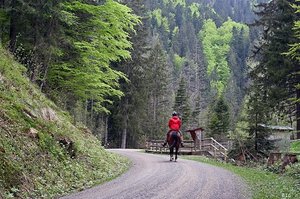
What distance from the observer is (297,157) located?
1719 centimetres

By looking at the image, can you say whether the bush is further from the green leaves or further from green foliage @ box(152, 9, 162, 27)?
green foliage @ box(152, 9, 162, 27)

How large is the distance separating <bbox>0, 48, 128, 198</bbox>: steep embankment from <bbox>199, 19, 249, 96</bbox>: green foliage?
13877 centimetres

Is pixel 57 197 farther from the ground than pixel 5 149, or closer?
closer

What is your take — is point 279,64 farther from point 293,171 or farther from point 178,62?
point 178,62

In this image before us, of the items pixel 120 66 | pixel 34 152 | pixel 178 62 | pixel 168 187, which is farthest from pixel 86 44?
pixel 178 62

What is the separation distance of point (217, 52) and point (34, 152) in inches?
7173

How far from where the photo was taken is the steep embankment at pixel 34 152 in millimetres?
8133

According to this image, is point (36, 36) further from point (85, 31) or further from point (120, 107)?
point (120, 107)

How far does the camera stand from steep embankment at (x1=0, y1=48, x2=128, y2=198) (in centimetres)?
813

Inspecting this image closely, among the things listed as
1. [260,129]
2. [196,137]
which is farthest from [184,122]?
[260,129]

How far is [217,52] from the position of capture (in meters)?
186

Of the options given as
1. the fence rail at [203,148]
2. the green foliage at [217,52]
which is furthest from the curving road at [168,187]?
the green foliage at [217,52]

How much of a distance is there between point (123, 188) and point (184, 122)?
56.2 metres

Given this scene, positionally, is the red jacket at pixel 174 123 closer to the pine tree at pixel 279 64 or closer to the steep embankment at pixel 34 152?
the steep embankment at pixel 34 152
